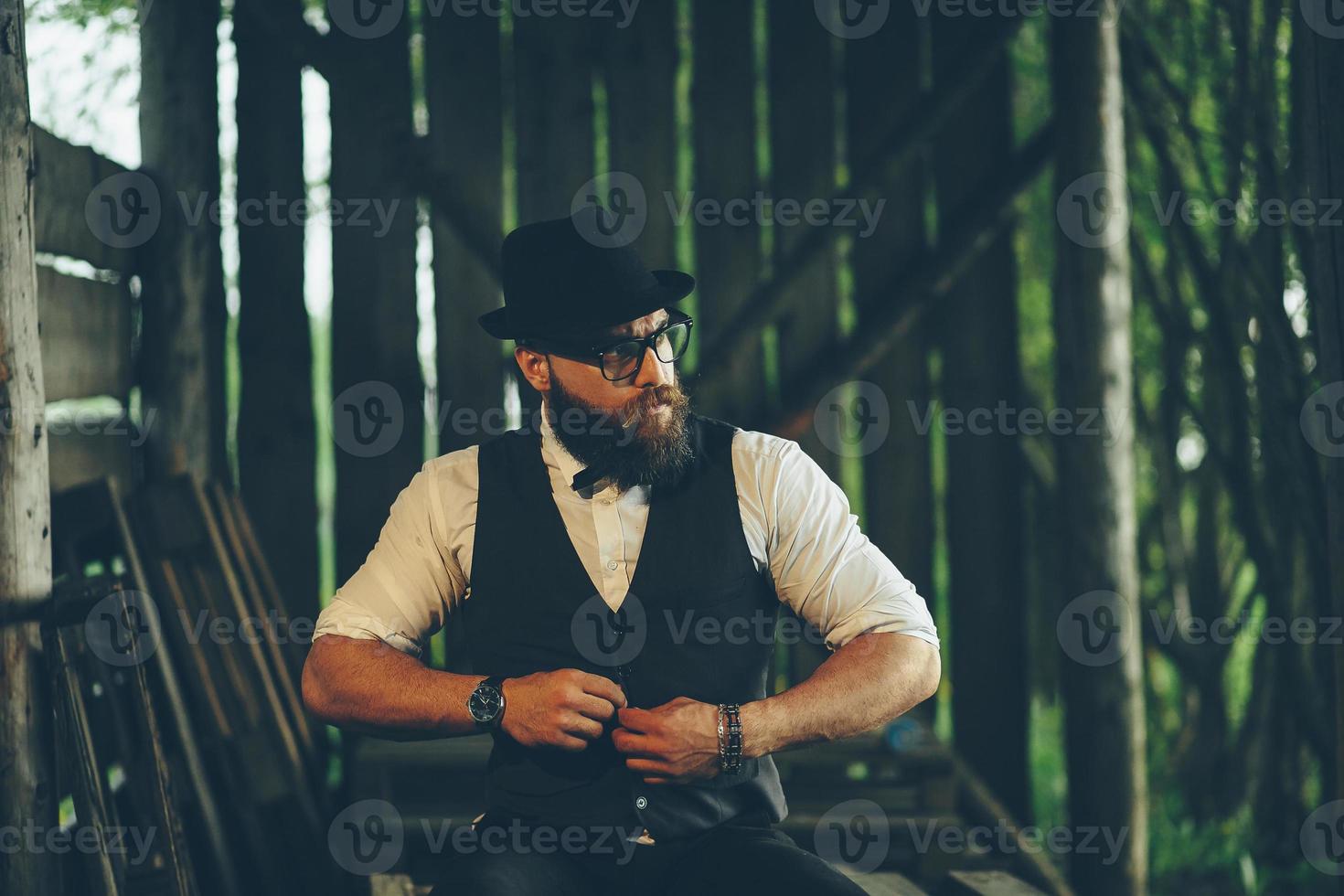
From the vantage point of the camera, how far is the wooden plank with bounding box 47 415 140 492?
10.1 feet

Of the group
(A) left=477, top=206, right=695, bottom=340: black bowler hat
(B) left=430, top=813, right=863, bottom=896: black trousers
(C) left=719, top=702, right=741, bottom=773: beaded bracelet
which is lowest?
(B) left=430, top=813, right=863, bottom=896: black trousers

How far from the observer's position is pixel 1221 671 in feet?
14.6

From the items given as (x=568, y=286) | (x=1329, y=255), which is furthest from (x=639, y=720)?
(x=1329, y=255)

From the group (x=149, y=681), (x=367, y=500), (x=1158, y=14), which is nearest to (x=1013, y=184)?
(x=1158, y=14)

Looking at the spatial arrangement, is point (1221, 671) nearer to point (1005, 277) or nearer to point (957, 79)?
point (1005, 277)

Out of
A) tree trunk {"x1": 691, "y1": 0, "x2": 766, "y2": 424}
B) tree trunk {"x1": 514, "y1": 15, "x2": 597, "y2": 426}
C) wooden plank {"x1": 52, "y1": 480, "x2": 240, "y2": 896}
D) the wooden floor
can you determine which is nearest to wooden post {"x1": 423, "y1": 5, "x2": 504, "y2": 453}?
tree trunk {"x1": 514, "y1": 15, "x2": 597, "y2": 426}

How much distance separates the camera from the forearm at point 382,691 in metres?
2.16

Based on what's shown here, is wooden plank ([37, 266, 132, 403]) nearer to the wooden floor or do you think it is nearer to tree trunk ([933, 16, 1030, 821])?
the wooden floor

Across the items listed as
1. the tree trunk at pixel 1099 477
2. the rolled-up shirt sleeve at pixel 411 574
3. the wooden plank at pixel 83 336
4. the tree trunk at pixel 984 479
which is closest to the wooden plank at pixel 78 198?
the wooden plank at pixel 83 336

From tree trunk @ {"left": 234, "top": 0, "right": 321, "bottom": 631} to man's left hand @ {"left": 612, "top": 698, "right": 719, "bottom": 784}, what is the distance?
2.15 metres

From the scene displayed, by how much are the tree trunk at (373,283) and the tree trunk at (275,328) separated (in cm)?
13

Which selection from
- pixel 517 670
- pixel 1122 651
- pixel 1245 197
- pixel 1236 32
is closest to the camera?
pixel 517 670

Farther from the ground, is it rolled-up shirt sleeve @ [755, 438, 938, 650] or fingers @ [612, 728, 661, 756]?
rolled-up shirt sleeve @ [755, 438, 938, 650]

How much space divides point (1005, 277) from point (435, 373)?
6.73ft
